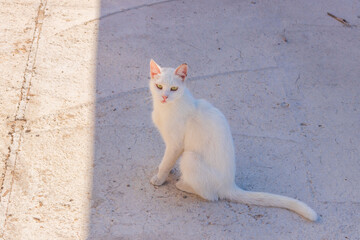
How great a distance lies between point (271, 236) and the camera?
3.22m

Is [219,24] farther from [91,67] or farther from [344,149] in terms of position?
[344,149]

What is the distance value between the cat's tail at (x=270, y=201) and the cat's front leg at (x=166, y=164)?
0.50 m

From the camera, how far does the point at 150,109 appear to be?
4402 mm

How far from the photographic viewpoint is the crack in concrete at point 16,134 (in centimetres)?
333

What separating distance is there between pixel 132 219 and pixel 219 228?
64cm

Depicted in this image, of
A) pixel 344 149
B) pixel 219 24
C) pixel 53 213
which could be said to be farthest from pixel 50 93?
pixel 344 149

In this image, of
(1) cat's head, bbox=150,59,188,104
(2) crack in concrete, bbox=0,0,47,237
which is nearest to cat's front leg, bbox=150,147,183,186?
(1) cat's head, bbox=150,59,188,104

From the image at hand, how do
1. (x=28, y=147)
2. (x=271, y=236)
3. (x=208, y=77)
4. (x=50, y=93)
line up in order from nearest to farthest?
(x=271, y=236) < (x=28, y=147) < (x=50, y=93) < (x=208, y=77)

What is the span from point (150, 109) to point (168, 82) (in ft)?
4.01

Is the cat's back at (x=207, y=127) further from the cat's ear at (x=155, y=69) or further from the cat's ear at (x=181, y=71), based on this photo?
the cat's ear at (x=155, y=69)

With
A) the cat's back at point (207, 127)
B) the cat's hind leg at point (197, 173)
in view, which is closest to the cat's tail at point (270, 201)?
the cat's hind leg at point (197, 173)

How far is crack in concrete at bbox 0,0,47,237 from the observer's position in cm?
333

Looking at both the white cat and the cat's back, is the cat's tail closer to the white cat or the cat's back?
the white cat

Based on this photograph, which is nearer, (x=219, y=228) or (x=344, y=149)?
(x=219, y=228)
